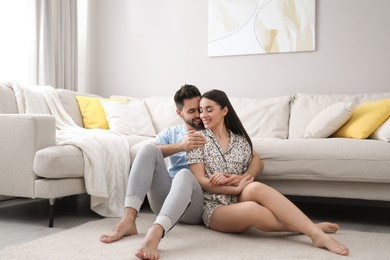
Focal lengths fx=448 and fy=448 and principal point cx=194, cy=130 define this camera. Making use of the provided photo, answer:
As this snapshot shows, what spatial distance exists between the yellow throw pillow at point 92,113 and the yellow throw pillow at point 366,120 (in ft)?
6.04

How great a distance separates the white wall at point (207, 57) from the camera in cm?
→ 356

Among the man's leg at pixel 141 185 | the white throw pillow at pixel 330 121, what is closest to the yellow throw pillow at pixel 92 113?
the man's leg at pixel 141 185

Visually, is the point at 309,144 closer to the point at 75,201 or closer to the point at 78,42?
the point at 75,201

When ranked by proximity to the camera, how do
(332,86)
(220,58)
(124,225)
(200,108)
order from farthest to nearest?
(220,58), (332,86), (200,108), (124,225)

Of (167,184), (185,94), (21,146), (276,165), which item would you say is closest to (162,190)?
(167,184)

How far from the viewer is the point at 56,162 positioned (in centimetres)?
241

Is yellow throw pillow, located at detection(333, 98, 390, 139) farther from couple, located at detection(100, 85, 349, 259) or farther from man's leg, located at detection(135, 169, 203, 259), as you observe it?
man's leg, located at detection(135, 169, 203, 259)

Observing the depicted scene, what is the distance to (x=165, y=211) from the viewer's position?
188cm

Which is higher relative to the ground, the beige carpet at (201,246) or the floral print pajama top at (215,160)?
the floral print pajama top at (215,160)

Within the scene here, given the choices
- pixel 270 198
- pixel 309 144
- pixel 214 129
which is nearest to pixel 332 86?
pixel 309 144

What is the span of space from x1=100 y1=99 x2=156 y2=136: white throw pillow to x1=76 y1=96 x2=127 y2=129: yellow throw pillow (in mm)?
40

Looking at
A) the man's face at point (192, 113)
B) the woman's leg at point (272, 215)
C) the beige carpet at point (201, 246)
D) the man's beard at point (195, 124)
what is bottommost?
the beige carpet at point (201, 246)

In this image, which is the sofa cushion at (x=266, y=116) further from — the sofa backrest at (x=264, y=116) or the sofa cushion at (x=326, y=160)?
the sofa cushion at (x=326, y=160)

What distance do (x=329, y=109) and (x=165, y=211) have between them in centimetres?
154
